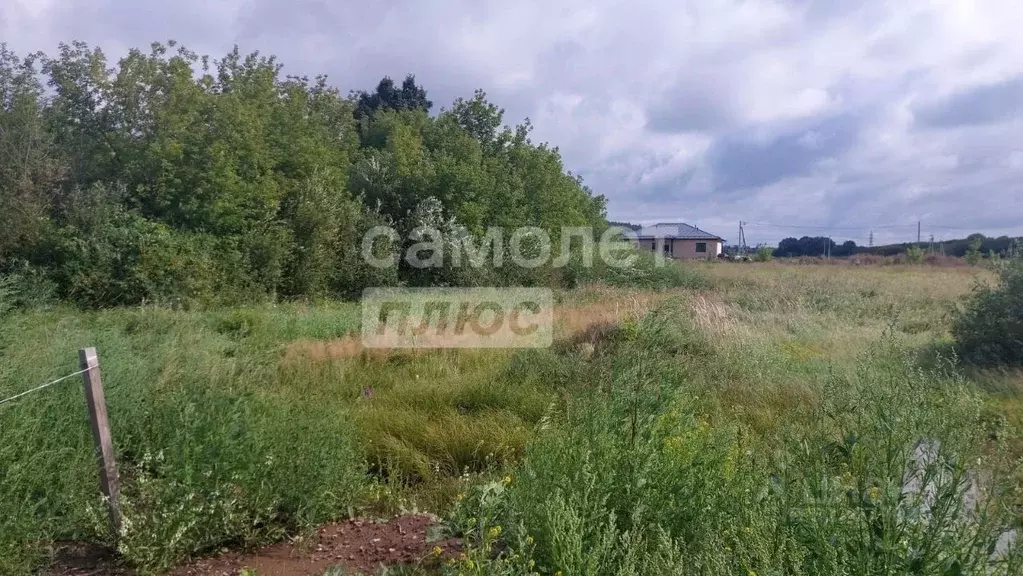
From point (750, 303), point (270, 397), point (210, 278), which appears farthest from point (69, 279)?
point (750, 303)

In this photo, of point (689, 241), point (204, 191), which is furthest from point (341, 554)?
point (689, 241)

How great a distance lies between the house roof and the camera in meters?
37.5

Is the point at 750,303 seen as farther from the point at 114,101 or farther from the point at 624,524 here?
the point at 114,101

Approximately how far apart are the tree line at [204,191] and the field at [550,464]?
7426 millimetres

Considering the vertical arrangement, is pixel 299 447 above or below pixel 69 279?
below

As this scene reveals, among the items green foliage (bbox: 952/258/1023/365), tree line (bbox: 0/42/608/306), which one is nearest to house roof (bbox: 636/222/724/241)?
tree line (bbox: 0/42/608/306)

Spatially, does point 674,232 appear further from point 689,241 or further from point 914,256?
point 914,256

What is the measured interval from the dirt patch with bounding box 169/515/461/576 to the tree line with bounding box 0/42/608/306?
10618mm

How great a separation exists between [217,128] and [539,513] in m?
14.5

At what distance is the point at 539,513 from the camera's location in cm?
277

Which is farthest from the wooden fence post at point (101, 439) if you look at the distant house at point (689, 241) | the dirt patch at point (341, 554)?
the distant house at point (689, 241)

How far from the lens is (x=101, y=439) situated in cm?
315

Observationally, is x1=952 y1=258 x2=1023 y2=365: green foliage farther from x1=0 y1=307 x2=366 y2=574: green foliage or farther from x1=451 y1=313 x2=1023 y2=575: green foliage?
x1=0 y1=307 x2=366 y2=574: green foliage

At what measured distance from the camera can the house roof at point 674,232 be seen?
123 ft
